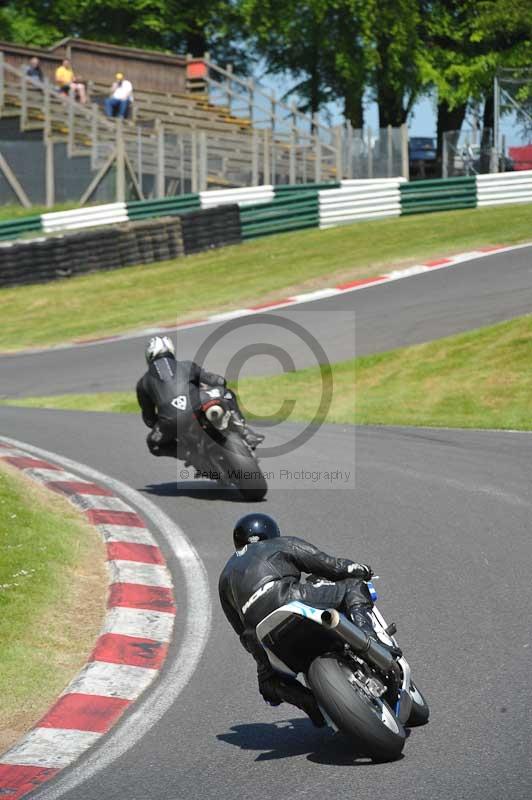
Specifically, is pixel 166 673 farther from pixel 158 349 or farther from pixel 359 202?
pixel 359 202

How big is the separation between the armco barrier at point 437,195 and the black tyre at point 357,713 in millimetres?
27394

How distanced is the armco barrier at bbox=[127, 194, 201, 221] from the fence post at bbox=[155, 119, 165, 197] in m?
1.77

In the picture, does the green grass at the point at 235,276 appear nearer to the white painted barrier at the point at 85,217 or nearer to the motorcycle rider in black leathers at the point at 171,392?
the white painted barrier at the point at 85,217

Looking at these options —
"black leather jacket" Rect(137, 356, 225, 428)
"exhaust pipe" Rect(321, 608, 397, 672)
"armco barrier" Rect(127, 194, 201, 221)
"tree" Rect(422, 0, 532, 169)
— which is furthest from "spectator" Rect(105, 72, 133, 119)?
"exhaust pipe" Rect(321, 608, 397, 672)

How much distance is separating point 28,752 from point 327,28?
40.2m

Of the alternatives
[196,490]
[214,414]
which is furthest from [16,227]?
[214,414]

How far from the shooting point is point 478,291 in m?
22.7

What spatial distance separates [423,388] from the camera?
17.4 m

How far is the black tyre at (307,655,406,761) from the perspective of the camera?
528cm

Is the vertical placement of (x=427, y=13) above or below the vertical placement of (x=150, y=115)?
above

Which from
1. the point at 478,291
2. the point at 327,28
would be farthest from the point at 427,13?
the point at 478,291

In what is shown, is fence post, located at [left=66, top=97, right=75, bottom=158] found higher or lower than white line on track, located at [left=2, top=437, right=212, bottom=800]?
higher

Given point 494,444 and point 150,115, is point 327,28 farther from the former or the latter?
point 494,444

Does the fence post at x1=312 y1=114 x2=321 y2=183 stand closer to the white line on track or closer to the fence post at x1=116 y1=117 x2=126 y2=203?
the fence post at x1=116 y1=117 x2=126 y2=203
